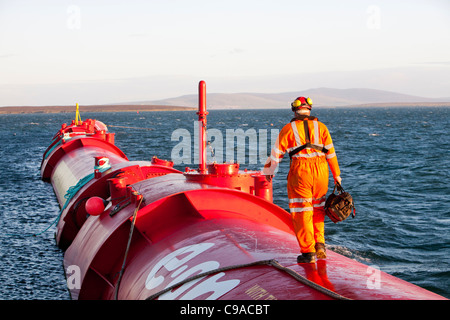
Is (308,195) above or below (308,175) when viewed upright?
below

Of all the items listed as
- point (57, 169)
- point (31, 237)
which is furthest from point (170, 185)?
point (57, 169)

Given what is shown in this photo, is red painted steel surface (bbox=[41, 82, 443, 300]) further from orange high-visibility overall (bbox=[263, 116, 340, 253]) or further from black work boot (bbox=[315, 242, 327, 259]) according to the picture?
orange high-visibility overall (bbox=[263, 116, 340, 253])

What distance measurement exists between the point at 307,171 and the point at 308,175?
0.06 meters

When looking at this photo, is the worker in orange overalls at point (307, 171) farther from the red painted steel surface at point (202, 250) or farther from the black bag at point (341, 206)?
the red painted steel surface at point (202, 250)

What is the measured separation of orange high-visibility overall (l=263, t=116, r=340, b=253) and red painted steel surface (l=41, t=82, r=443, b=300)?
0.46 metres

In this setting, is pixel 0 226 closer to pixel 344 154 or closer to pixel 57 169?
pixel 57 169

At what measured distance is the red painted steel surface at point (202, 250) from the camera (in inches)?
210

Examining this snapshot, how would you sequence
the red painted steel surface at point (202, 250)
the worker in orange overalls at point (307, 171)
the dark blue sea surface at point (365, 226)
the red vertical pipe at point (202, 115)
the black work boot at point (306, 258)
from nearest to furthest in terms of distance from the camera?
the red painted steel surface at point (202, 250), the black work boot at point (306, 258), the worker in orange overalls at point (307, 171), the red vertical pipe at point (202, 115), the dark blue sea surface at point (365, 226)

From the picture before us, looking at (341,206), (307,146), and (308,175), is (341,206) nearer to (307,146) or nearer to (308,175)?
(308,175)

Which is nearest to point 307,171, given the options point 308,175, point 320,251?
point 308,175

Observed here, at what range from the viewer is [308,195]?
6.68 metres

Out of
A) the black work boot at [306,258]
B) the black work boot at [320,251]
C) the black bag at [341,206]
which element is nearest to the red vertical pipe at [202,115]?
the black bag at [341,206]

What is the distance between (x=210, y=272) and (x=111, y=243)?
2948 millimetres
